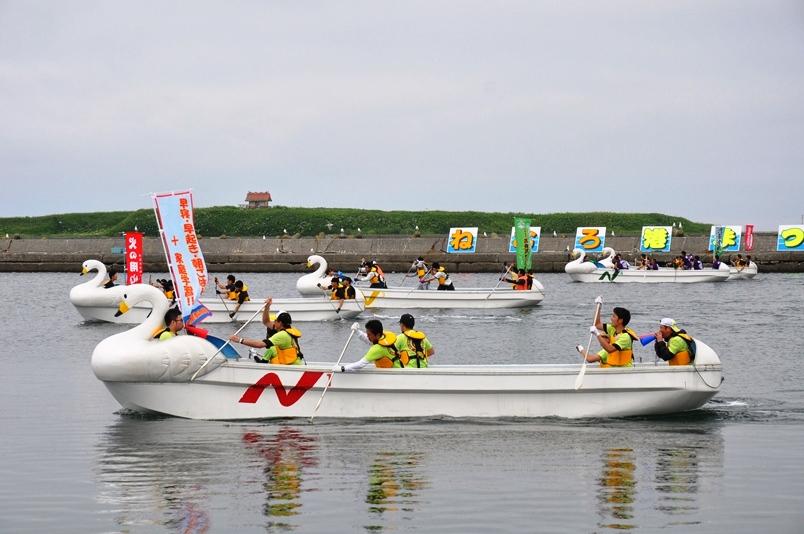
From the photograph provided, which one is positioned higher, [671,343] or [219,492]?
[671,343]

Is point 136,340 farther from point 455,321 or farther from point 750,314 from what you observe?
point 750,314

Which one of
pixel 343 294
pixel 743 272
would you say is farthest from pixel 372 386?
pixel 743 272

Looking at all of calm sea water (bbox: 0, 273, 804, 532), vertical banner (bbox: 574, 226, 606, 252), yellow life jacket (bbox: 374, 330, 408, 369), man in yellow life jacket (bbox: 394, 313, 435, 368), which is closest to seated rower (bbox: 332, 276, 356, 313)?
calm sea water (bbox: 0, 273, 804, 532)

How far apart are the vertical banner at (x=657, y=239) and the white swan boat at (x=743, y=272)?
1320cm

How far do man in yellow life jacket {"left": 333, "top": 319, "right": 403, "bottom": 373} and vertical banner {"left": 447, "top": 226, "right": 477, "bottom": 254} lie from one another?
6708 centimetres

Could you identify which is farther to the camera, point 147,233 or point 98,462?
point 147,233

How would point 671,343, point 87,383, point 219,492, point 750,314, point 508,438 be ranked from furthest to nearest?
point 750,314, point 87,383, point 671,343, point 508,438, point 219,492

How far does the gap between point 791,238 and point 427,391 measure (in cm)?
7033

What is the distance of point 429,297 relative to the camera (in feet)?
149

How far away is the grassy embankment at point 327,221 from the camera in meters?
125

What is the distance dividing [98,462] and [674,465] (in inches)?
345

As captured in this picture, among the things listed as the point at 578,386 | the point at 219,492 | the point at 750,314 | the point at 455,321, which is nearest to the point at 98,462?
the point at 219,492

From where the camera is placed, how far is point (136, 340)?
19250 mm

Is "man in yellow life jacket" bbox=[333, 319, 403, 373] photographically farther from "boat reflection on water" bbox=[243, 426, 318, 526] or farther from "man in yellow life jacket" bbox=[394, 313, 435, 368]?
"boat reflection on water" bbox=[243, 426, 318, 526]
